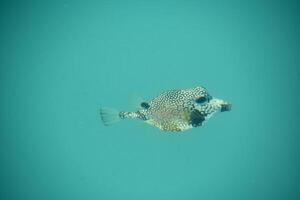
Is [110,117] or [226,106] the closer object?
[226,106]

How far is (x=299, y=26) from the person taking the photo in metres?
15.8

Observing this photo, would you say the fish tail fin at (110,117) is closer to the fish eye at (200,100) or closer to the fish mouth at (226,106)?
the fish eye at (200,100)

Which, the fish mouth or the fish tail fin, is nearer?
the fish mouth

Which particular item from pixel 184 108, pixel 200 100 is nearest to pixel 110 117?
pixel 184 108

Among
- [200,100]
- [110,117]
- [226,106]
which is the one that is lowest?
[226,106]

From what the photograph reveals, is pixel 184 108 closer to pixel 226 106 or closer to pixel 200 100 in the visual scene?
pixel 200 100

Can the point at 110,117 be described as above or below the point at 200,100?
above

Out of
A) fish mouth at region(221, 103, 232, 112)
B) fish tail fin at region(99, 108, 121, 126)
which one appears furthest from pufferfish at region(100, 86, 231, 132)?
fish tail fin at region(99, 108, 121, 126)

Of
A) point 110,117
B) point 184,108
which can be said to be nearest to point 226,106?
point 184,108

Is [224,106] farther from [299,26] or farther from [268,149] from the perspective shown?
[299,26]

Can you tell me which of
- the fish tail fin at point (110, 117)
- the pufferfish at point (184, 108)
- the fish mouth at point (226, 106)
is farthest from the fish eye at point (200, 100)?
the fish tail fin at point (110, 117)

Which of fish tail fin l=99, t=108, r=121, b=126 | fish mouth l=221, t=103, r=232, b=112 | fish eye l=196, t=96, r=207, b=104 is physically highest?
fish tail fin l=99, t=108, r=121, b=126

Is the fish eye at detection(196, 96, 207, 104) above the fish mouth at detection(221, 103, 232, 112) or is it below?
above

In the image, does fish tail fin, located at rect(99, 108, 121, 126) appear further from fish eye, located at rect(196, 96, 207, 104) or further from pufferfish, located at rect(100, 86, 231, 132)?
fish eye, located at rect(196, 96, 207, 104)
